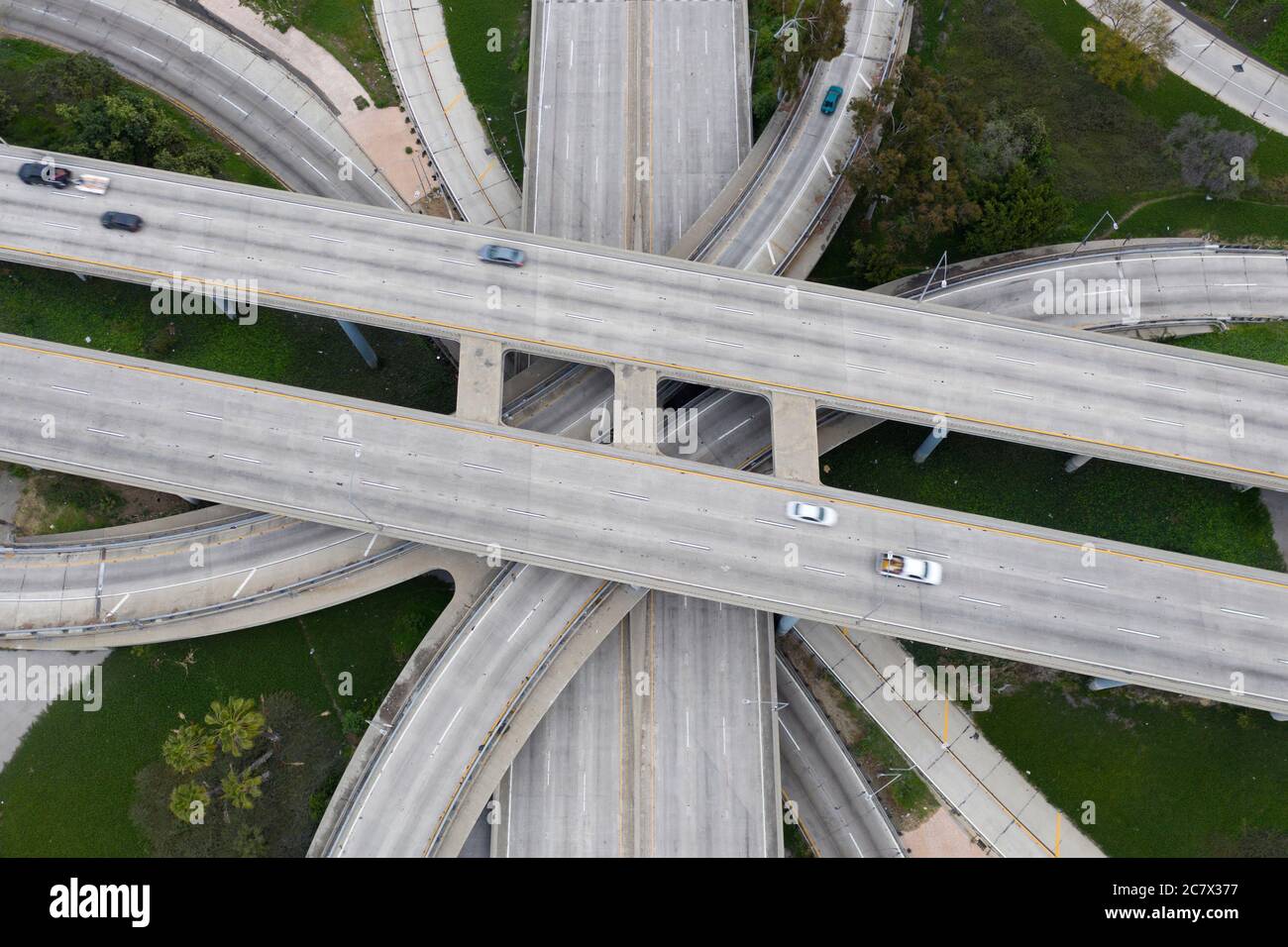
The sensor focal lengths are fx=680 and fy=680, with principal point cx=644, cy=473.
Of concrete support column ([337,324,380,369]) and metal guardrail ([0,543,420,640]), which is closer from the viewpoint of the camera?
metal guardrail ([0,543,420,640])

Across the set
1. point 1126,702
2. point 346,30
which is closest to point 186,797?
point 1126,702

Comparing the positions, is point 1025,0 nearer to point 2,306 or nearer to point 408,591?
point 408,591

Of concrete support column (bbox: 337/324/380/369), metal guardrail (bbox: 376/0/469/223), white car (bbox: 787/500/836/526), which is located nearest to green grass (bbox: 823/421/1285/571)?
white car (bbox: 787/500/836/526)

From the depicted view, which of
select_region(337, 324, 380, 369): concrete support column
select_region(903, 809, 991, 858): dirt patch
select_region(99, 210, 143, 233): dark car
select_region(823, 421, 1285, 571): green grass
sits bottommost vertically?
select_region(903, 809, 991, 858): dirt patch

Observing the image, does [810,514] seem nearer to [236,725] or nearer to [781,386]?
[781,386]

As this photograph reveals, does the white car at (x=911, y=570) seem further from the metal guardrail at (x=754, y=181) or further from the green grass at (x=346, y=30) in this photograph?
the green grass at (x=346, y=30)

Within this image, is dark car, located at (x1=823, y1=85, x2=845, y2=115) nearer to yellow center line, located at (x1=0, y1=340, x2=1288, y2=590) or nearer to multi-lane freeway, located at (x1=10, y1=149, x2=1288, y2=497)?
multi-lane freeway, located at (x1=10, y1=149, x2=1288, y2=497)

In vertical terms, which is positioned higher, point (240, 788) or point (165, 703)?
point (165, 703)
